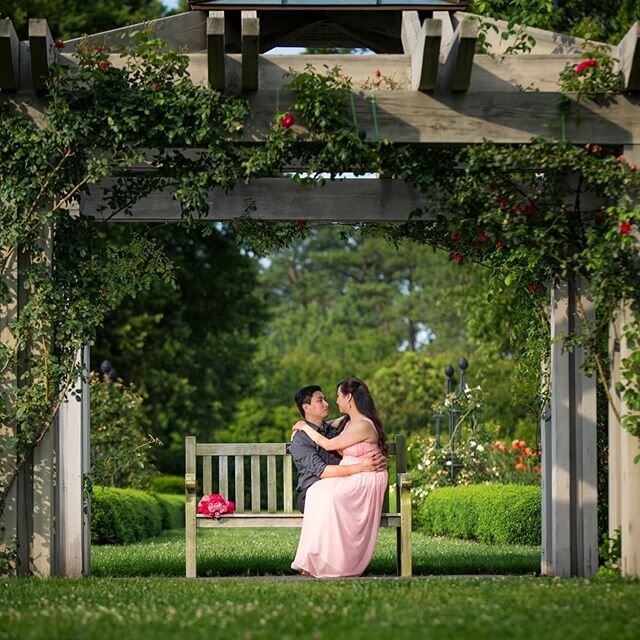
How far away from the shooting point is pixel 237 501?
9.61 m

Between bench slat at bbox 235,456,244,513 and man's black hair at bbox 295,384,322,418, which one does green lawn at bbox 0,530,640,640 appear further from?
man's black hair at bbox 295,384,322,418

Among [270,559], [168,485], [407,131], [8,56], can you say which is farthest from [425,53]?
[168,485]

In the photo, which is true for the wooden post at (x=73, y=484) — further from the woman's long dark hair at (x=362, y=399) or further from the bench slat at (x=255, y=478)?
the woman's long dark hair at (x=362, y=399)

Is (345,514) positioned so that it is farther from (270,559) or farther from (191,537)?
(270,559)

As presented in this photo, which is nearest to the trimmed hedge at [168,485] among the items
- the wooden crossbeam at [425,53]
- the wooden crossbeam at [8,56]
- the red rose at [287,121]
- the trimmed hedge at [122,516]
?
the trimmed hedge at [122,516]

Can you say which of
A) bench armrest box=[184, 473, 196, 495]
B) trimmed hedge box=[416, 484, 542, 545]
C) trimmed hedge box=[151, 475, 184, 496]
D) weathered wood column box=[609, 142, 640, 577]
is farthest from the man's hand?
trimmed hedge box=[151, 475, 184, 496]

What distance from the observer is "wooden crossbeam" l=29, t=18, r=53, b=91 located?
7.26 m

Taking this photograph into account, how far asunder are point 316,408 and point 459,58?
302 centimetres

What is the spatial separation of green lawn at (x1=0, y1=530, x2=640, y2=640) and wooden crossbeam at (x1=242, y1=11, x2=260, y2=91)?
3.02 metres

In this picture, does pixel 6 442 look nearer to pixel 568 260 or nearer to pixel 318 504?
pixel 318 504

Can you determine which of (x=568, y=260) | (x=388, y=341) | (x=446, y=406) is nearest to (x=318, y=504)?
(x=568, y=260)

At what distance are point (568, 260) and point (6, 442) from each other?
3666mm

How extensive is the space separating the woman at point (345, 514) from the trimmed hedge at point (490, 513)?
402 cm

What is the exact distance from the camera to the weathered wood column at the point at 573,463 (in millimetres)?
8594
